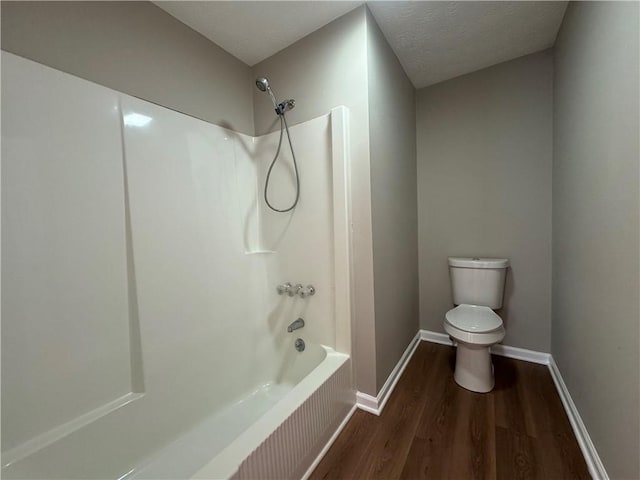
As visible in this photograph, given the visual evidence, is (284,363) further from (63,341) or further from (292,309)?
(63,341)

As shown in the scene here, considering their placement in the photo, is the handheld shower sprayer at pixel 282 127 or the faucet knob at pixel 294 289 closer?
the handheld shower sprayer at pixel 282 127

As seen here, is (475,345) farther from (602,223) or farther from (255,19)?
(255,19)

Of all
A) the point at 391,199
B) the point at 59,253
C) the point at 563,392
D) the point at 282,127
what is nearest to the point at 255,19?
the point at 282,127

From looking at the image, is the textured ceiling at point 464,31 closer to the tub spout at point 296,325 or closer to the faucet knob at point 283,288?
the faucet knob at point 283,288

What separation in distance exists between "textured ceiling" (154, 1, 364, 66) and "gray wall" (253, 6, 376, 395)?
7 centimetres

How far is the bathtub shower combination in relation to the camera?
2.96 ft

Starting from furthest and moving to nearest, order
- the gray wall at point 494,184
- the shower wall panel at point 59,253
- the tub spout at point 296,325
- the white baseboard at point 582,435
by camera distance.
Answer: the gray wall at point 494,184, the tub spout at point 296,325, the white baseboard at point 582,435, the shower wall panel at point 59,253

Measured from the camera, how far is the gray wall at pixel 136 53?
0.95 m

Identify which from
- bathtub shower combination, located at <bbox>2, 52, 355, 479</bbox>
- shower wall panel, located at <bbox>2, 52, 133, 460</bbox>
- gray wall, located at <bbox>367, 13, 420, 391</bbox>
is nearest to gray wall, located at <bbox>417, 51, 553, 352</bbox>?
gray wall, located at <bbox>367, 13, 420, 391</bbox>

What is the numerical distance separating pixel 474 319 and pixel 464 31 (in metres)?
1.83

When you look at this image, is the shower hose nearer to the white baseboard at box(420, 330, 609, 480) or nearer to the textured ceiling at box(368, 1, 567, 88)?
the textured ceiling at box(368, 1, 567, 88)

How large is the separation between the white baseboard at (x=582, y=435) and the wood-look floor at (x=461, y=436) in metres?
0.03

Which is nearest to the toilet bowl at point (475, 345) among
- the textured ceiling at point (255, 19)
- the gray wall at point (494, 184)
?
the gray wall at point (494, 184)

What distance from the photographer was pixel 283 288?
5.56 feet
